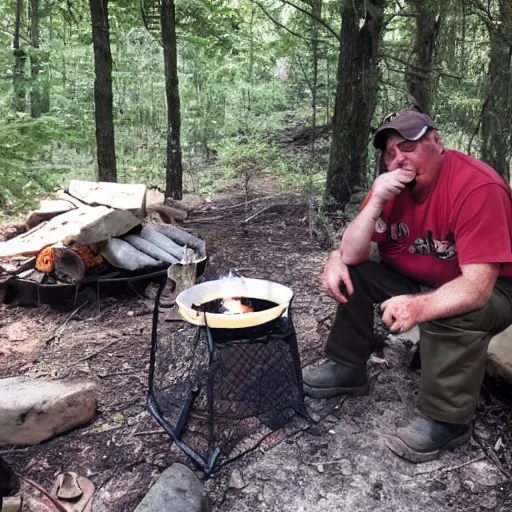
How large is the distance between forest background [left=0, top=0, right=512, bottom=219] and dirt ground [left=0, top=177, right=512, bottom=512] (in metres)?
2.09

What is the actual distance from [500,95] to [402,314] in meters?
3.77

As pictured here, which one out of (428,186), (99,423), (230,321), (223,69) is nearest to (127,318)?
(99,423)

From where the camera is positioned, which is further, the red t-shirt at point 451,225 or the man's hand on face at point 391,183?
the man's hand on face at point 391,183

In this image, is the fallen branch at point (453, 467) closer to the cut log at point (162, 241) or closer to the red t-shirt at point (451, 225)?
the red t-shirt at point (451, 225)

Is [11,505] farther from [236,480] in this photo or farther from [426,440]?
[426,440]

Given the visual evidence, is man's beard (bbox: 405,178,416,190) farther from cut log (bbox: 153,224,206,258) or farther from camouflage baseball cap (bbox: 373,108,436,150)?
cut log (bbox: 153,224,206,258)

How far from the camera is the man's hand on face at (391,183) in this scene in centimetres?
225

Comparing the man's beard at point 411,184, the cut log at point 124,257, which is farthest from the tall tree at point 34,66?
the man's beard at point 411,184

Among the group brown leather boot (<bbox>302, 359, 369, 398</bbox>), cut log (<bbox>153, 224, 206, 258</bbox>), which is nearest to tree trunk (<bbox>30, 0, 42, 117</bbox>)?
cut log (<bbox>153, 224, 206, 258</bbox>)

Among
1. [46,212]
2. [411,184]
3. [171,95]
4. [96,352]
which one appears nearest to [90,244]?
[46,212]

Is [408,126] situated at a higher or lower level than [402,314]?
higher

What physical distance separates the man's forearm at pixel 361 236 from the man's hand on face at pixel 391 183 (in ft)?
0.17

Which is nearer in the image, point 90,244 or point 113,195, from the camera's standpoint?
point 90,244

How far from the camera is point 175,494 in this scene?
1.93 meters
